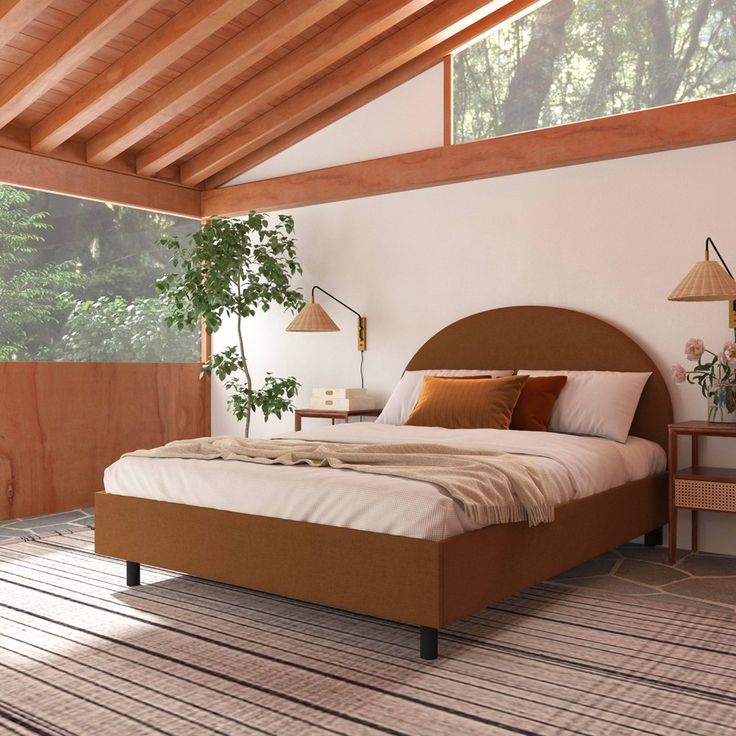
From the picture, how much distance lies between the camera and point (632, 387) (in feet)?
14.7

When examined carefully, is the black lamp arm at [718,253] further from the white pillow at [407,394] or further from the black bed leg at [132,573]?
the black bed leg at [132,573]

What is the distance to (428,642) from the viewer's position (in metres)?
2.76

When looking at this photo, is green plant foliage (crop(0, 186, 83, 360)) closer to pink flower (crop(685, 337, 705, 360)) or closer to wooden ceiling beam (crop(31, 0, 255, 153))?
wooden ceiling beam (crop(31, 0, 255, 153))

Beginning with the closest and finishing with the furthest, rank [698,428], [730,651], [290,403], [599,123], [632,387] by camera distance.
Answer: [730,651] < [698,428] < [632,387] < [599,123] < [290,403]

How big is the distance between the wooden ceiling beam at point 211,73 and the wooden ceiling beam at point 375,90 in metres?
0.74

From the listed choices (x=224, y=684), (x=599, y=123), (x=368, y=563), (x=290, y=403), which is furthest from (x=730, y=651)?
(x=290, y=403)

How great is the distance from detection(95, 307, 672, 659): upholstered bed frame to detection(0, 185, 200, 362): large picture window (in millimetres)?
2113

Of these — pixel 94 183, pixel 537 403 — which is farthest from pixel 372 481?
pixel 94 183

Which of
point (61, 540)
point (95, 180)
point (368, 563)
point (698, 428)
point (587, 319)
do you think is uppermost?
point (95, 180)

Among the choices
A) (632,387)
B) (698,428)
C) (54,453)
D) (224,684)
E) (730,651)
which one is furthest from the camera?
(54,453)

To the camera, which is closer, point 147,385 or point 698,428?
point 698,428

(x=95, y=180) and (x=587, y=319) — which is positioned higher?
(x=95, y=180)

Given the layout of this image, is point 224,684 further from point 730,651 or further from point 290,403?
point 290,403

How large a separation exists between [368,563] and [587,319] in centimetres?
256
